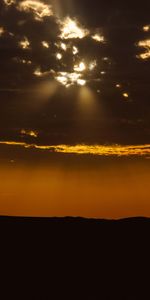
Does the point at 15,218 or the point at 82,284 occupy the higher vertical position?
the point at 15,218

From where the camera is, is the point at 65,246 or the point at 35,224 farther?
the point at 35,224

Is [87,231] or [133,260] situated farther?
[87,231]

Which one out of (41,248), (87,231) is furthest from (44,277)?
(87,231)

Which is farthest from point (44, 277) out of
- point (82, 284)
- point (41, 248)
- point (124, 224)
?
point (124, 224)

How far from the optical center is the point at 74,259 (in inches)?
1906

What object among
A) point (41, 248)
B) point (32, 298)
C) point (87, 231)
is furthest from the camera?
point (87, 231)

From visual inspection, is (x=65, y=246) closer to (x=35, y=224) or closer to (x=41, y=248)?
(x=41, y=248)

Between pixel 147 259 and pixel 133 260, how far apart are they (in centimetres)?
107

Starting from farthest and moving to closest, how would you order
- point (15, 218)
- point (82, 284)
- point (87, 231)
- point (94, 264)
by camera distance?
point (15, 218) → point (87, 231) → point (94, 264) → point (82, 284)

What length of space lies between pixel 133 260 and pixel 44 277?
24.7 feet

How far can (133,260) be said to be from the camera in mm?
48500

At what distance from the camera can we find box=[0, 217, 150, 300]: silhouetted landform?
42.0 metres

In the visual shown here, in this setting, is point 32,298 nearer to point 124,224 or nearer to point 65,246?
point 65,246

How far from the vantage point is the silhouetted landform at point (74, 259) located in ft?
138
